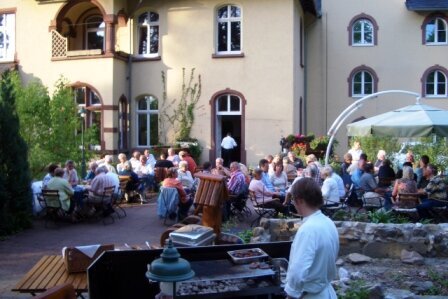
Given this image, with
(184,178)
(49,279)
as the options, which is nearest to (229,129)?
(184,178)

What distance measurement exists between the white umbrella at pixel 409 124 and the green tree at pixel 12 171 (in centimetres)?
663

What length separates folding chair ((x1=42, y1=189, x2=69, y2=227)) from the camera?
11453 millimetres

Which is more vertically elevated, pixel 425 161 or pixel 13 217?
pixel 425 161

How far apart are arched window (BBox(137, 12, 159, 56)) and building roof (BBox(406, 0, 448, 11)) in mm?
11267

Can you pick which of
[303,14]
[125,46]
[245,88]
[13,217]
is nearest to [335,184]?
[13,217]

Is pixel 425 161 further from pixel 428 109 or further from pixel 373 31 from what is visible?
pixel 373 31

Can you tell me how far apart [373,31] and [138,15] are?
34.9 ft

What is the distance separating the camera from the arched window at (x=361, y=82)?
26031 millimetres

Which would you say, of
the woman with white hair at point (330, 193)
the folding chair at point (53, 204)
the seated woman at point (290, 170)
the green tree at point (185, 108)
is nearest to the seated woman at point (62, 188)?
the folding chair at point (53, 204)

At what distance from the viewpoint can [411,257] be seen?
787cm

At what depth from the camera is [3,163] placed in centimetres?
1105

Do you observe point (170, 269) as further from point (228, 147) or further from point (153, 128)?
point (153, 128)

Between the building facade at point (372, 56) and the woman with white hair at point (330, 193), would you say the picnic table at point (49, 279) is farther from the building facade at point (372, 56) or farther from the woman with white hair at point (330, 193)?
the building facade at point (372, 56)

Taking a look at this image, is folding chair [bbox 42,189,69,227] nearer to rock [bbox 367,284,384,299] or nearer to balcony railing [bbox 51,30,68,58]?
rock [bbox 367,284,384,299]
